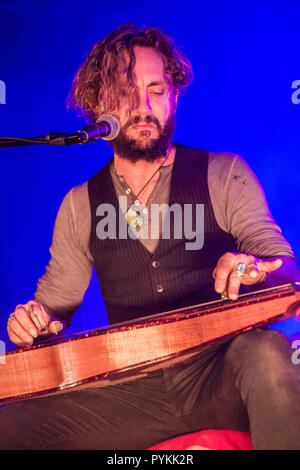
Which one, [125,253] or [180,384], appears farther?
[125,253]

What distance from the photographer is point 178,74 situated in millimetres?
2393

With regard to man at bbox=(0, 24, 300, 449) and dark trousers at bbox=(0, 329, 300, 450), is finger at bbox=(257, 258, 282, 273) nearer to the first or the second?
man at bbox=(0, 24, 300, 449)

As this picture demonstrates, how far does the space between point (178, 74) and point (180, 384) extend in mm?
1534

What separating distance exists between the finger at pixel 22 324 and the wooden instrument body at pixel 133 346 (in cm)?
15

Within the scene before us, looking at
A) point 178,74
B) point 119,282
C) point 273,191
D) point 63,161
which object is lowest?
point 119,282

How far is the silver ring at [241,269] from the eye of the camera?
1.18 metres

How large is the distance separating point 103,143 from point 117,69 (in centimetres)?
141

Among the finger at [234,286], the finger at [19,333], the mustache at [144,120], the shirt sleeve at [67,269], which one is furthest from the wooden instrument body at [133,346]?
Result: the mustache at [144,120]

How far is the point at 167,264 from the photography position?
1.85m

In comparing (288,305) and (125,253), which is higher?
(125,253)
